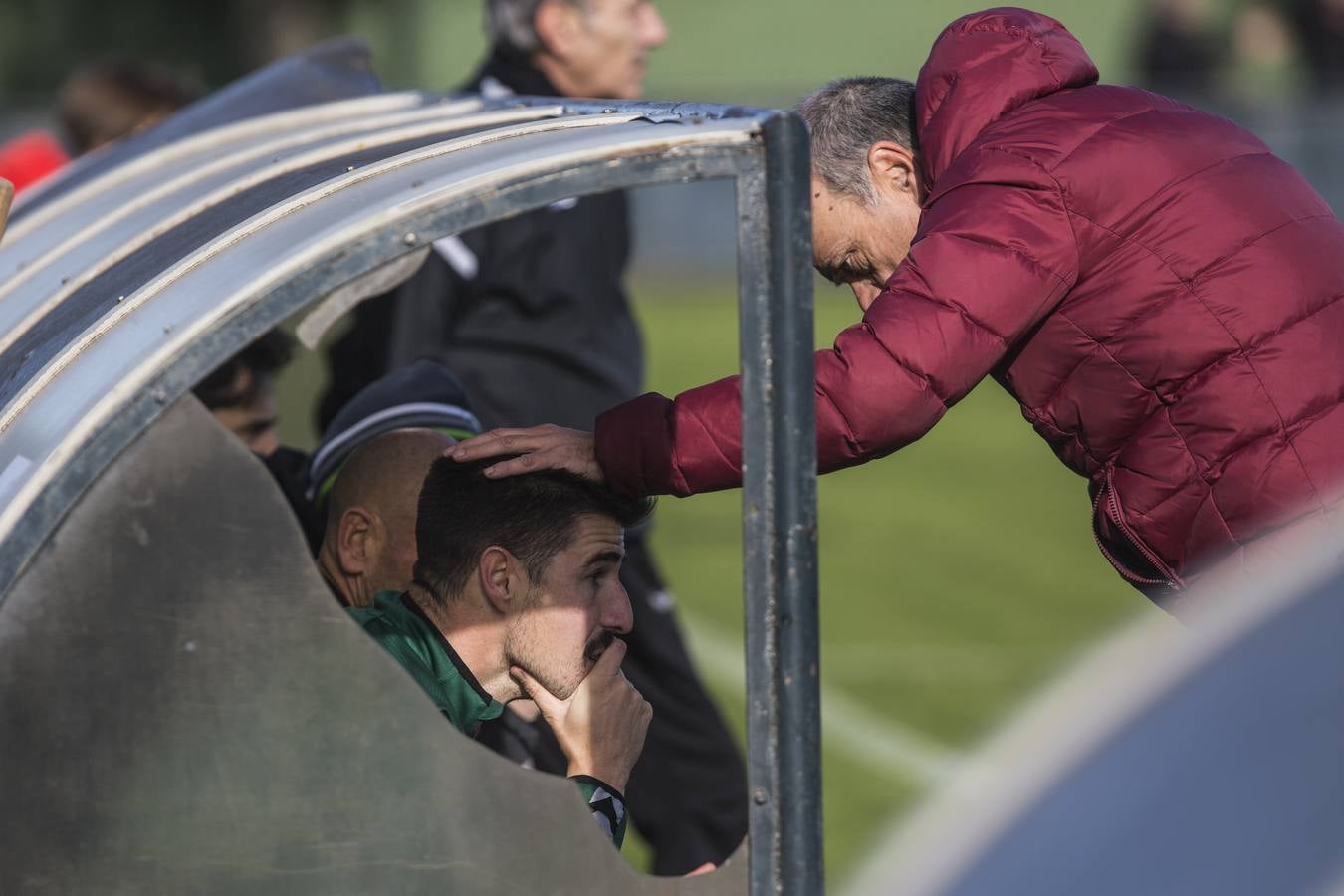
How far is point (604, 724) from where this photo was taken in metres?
2.70

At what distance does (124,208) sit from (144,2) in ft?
82.5

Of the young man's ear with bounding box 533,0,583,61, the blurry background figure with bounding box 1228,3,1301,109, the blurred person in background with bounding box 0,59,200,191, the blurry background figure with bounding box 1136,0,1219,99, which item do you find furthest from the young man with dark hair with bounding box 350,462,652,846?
the blurry background figure with bounding box 1228,3,1301,109

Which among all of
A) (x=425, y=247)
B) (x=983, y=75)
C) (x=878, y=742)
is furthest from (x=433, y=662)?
(x=878, y=742)

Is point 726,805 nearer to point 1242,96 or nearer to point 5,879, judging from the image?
point 5,879

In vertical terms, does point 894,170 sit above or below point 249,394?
below

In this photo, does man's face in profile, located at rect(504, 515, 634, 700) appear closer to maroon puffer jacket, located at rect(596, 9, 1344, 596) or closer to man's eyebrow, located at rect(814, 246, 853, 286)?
maroon puffer jacket, located at rect(596, 9, 1344, 596)

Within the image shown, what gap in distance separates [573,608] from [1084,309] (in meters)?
0.81

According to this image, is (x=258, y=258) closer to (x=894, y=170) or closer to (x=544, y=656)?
(x=544, y=656)

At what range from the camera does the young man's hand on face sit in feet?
8.78

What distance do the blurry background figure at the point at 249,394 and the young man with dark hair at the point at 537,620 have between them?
105 centimetres

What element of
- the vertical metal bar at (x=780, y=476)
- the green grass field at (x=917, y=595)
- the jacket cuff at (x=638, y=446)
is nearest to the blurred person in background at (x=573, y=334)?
the green grass field at (x=917, y=595)

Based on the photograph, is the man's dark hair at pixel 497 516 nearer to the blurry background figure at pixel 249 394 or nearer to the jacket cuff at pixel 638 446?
the jacket cuff at pixel 638 446

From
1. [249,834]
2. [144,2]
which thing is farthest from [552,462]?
[144,2]

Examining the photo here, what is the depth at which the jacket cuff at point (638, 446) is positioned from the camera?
244 cm
